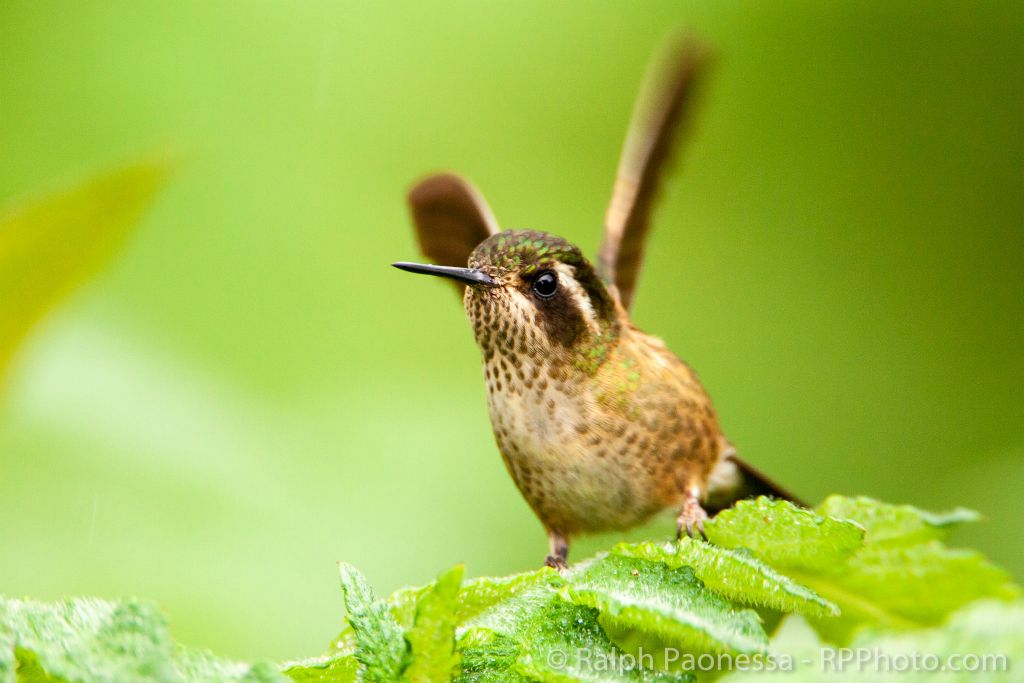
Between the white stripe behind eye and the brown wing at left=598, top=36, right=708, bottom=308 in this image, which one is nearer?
the white stripe behind eye

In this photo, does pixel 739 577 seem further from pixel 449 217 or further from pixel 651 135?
pixel 651 135

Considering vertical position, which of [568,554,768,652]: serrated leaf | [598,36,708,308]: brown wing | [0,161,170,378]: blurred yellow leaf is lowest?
[568,554,768,652]: serrated leaf

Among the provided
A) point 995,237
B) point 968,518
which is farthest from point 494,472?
point 968,518

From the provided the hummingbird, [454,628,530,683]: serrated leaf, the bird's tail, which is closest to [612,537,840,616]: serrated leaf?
[454,628,530,683]: serrated leaf

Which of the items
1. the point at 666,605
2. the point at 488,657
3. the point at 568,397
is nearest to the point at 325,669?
the point at 488,657

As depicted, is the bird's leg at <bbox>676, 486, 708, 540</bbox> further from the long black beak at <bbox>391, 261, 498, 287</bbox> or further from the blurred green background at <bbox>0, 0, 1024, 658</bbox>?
the blurred green background at <bbox>0, 0, 1024, 658</bbox>

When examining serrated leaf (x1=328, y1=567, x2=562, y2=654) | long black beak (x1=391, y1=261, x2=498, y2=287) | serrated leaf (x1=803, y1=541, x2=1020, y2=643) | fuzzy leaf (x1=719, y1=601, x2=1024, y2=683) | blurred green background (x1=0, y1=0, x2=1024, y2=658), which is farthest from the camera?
blurred green background (x1=0, y1=0, x2=1024, y2=658)
